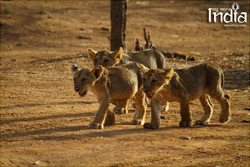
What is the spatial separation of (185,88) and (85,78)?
2.31 meters

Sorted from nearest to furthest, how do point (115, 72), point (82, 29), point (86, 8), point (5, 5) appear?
point (115, 72), point (82, 29), point (5, 5), point (86, 8)

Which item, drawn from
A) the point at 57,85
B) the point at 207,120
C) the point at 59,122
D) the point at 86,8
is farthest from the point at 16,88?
the point at 86,8

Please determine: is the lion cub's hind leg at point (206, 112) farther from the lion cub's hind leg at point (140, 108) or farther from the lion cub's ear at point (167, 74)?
the lion cub's ear at point (167, 74)

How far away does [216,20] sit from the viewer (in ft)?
90.3

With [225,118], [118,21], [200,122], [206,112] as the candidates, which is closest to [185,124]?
[200,122]

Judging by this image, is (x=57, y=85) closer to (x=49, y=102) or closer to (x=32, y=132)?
(x=49, y=102)

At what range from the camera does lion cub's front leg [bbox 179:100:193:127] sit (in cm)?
771

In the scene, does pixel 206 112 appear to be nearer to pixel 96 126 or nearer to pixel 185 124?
pixel 185 124

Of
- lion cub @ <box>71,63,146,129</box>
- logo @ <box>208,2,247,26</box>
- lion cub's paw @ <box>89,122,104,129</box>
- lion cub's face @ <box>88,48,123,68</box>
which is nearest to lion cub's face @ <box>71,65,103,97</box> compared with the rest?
lion cub @ <box>71,63,146,129</box>

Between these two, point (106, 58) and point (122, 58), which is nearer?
point (106, 58)

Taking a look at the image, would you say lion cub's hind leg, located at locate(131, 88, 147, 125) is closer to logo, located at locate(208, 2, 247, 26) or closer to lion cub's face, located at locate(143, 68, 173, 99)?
lion cub's face, located at locate(143, 68, 173, 99)

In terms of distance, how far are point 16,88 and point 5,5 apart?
13.4 metres

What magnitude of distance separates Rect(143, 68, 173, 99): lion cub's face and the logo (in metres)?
20.6

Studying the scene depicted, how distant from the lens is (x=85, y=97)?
1082 centimetres
